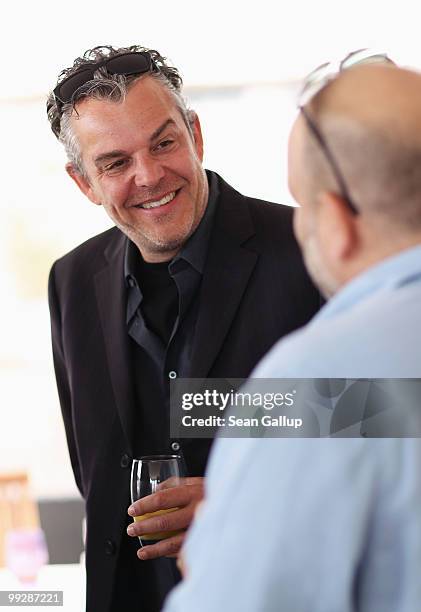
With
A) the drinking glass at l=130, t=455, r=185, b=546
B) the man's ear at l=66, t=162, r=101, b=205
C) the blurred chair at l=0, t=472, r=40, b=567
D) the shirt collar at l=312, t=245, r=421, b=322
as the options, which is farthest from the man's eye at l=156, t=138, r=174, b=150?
the blurred chair at l=0, t=472, r=40, b=567

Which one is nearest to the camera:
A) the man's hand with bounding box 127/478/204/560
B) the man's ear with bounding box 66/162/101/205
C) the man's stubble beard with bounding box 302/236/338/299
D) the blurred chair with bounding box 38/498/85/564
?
the man's stubble beard with bounding box 302/236/338/299

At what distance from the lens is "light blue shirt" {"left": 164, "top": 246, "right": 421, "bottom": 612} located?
75cm

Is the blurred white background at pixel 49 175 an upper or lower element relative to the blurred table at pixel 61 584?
upper

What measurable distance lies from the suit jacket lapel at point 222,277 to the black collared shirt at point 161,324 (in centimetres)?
2

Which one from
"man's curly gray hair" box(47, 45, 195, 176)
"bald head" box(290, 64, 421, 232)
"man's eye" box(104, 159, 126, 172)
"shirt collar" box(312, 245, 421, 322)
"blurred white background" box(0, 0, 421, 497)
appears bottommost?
"shirt collar" box(312, 245, 421, 322)

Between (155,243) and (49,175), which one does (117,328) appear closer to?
(155,243)

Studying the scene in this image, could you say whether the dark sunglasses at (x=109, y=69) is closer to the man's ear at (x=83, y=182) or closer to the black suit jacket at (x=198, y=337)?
the man's ear at (x=83, y=182)

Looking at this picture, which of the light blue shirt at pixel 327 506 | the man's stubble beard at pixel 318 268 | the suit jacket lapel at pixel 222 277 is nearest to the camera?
the light blue shirt at pixel 327 506

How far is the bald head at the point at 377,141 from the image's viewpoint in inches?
31.7

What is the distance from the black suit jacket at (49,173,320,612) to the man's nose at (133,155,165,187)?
0.60ft

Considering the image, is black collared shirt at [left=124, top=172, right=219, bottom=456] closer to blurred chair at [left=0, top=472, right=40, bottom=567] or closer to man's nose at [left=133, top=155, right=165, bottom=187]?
man's nose at [left=133, top=155, right=165, bottom=187]

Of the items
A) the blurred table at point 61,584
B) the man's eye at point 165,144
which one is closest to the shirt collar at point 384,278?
the man's eye at point 165,144

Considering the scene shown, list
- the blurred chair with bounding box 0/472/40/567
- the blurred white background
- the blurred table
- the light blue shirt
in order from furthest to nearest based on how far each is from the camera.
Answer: the blurred white background, the blurred chair with bounding box 0/472/40/567, the blurred table, the light blue shirt

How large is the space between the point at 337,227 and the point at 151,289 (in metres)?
1.19
